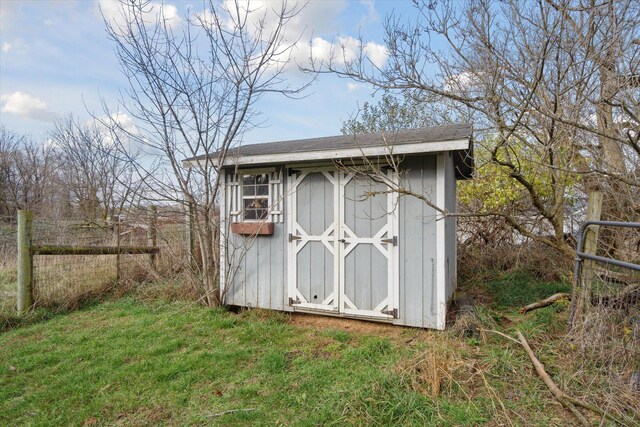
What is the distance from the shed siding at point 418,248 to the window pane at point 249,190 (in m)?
2.07

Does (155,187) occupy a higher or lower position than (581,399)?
higher

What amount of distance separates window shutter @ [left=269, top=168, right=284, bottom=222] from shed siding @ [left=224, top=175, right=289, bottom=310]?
12 cm

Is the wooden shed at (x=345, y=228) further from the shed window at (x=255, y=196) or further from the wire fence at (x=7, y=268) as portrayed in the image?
the wire fence at (x=7, y=268)

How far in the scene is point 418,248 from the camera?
401 centimetres

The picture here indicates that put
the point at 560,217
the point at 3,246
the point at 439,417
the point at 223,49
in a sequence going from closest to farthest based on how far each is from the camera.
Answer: the point at 439,417 < the point at 560,217 < the point at 223,49 < the point at 3,246

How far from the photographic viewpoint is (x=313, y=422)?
2.36 metres

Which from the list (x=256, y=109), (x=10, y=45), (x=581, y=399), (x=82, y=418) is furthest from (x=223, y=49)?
(x=581, y=399)

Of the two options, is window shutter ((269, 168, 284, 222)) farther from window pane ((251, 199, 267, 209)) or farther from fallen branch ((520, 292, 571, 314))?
fallen branch ((520, 292, 571, 314))

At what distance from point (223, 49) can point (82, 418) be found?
442cm

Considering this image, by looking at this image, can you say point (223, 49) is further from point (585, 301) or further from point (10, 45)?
point (585, 301)

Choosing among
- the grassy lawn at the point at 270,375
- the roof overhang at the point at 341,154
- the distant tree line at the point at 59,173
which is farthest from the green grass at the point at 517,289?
the distant tree line at the point at 59,173

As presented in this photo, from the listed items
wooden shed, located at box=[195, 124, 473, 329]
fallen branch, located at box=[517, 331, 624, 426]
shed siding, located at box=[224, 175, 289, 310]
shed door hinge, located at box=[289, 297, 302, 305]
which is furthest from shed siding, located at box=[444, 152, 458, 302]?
shed siding, located at box=[224, 175, 289, 310]

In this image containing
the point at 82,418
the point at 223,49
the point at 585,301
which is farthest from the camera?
the point at 223,49

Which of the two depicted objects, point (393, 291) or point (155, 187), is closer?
point (393, 291)
